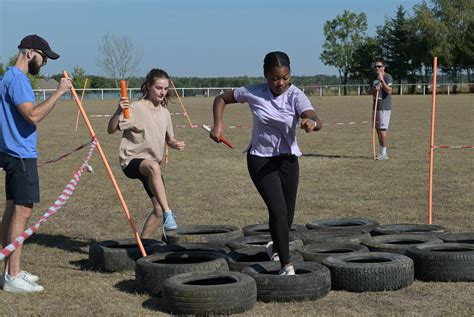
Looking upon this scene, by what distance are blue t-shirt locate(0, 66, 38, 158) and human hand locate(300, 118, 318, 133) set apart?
2.19 meters

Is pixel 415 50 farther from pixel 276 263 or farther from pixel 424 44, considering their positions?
pixel 276 263

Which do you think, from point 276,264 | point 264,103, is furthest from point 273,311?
point 264,103

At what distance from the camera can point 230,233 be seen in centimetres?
766

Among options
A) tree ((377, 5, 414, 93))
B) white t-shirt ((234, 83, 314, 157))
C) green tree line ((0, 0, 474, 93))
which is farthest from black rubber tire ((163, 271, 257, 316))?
tree ((377, 5, 414, 93))

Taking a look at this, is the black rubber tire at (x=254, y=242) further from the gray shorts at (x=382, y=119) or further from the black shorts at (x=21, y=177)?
the gray shorts at (x=382, y=119)

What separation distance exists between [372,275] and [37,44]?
329 cm

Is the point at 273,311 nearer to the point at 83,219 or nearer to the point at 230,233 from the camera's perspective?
the point at 230,233

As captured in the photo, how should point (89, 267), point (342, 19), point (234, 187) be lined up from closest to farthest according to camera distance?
point (89, 267), point (234, 187), point (342, 19)

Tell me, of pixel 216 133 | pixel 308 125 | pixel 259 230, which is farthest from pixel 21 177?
pixel 259 230

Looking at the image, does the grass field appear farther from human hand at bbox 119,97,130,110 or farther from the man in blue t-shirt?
human hand at bbox 119,97,130,110

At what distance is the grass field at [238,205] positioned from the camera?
5746 mm

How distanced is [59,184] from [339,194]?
200 inches

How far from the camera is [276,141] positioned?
593 centimetres

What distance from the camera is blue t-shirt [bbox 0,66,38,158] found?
5.97m
